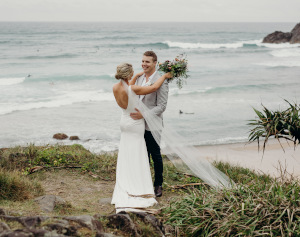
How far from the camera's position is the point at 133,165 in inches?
226

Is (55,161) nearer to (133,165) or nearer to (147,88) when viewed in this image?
(133,165)

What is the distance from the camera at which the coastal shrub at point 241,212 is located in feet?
12.9

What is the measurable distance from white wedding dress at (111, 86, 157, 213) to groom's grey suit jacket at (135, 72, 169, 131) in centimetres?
26

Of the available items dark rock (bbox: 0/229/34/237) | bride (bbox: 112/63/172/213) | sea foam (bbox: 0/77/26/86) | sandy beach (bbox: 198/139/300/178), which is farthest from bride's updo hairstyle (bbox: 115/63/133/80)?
sea foam (bbox: 0/77/26/86)

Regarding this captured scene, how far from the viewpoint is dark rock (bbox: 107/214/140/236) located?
12.5 ft

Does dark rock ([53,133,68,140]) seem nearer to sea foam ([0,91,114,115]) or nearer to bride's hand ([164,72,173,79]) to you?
sea foam ([0,91,114,115])

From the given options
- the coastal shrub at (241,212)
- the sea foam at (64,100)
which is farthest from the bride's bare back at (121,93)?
the sea foam at (64,100)

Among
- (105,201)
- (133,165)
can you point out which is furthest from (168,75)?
(105,201)

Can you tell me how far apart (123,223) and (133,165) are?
1.91m

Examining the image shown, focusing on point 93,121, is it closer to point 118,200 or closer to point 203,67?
point 118,200

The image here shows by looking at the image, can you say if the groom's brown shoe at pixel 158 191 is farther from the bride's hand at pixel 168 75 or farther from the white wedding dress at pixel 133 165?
the bride's hand at pixel 168 75

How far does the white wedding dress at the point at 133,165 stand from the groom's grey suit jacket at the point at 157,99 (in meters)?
0.26

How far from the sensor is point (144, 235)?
3891mm

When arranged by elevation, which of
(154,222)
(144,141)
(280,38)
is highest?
(280,38)
